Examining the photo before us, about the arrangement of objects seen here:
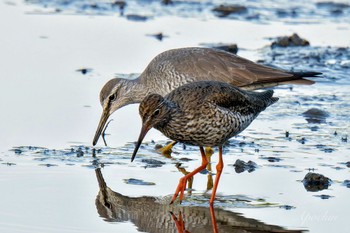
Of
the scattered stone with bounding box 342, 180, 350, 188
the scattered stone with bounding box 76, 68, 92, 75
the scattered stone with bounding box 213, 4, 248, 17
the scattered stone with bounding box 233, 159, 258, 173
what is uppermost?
the scattered stone with bounding box 213, 4, 248, 17

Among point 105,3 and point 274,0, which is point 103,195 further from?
point 274,0

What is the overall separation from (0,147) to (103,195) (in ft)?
4.96

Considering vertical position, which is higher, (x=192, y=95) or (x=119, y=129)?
(x=192, y=95)

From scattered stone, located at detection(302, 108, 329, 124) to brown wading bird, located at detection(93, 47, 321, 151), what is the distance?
549 millimetres

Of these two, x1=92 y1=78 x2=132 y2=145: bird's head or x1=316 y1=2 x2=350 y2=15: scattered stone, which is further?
x1=316 y1=2 x2=350 y2=15: scattered stone

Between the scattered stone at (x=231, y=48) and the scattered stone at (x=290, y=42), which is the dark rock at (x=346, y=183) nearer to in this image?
the scattered stone at (x=231, y=48)

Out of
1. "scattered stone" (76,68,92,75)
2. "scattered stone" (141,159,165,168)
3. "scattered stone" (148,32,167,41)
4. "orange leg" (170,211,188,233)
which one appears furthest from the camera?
"scattered stone" (148,32,167,41)

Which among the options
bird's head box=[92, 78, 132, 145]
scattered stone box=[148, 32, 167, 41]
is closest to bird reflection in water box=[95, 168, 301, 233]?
bird's head box=[92, 78, 132, 145]

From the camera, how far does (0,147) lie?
9.16 m

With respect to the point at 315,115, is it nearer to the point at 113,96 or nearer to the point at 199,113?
the point at 113,96

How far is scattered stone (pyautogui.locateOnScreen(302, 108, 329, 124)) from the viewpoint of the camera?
415 inches

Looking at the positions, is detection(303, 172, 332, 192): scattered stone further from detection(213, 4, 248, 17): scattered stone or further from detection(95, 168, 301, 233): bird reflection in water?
detection(213, 4, 248, 17): scattered stone

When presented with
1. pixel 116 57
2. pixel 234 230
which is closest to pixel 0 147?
pixel 234 230

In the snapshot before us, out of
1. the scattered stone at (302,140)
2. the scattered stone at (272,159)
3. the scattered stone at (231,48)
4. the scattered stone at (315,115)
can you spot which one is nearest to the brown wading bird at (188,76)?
the scattered stone at (315,115)
